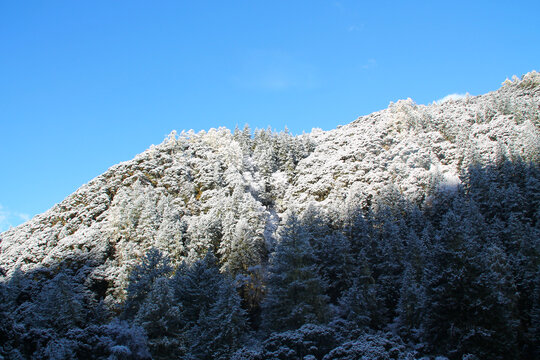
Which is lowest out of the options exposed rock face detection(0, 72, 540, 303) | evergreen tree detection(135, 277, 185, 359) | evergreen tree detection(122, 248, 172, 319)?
evergreen tree detection(135, 277, 185, 359)

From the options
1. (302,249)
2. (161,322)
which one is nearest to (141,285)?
(161,322)

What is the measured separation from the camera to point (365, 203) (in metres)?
62.3

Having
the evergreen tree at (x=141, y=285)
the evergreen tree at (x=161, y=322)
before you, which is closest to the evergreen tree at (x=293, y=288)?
the evergreen tree at (x=161, y=322)

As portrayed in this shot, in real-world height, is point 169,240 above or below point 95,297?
above

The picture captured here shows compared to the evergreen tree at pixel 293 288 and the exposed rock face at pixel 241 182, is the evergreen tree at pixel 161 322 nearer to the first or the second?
the evergreen tree at pixel 293 288

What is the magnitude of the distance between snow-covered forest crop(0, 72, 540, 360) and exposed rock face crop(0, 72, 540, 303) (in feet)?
1.35

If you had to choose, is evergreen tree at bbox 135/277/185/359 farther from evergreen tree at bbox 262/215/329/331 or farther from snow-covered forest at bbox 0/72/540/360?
evergreen tree at bbox 262/215/329/331

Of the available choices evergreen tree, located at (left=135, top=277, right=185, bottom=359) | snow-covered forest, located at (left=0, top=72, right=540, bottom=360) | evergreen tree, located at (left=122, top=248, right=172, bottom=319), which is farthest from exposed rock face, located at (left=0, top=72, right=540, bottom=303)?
evergreen tree, located at (left=135, top=277, right=185, bottom=359)

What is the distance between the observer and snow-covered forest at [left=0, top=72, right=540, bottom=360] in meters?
22.7

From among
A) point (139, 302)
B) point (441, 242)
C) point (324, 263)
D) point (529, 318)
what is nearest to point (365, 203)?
point (324, 263)

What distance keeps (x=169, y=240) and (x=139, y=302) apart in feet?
69.2

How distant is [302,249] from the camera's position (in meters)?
32.0

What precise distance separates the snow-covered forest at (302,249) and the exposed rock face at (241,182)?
0.41m

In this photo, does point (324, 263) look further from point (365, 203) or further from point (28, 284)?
point (28, 284)
